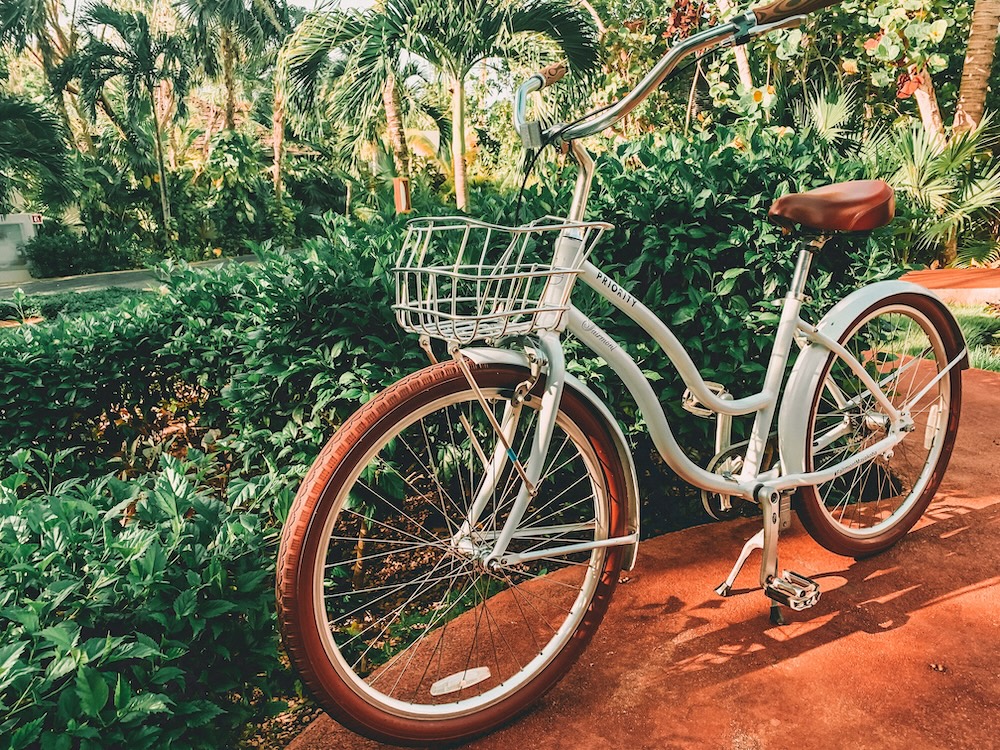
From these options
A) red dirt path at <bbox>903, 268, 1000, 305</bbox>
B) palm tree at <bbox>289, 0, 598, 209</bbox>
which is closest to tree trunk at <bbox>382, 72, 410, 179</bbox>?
palm tree at <bbox>289, 0, 598, 209</bbox>

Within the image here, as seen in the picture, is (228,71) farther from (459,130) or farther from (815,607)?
(815,607)

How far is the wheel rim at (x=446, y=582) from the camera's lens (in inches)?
72.0

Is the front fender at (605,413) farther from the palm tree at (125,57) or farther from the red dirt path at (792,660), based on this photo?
the palm tree at (125,57)

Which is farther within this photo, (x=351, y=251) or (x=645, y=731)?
(x=351, y=251)

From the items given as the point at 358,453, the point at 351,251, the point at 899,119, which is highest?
the point at 899,119

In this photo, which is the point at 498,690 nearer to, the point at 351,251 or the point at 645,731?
the point at 645,731

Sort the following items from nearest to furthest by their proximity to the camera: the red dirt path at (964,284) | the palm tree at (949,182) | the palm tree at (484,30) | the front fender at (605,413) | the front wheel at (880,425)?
the front fender at (605,413) → the front wheel at (880,425) → the red dirt path at (964,284) → the palm tree at (949,182) → the palm tree at (484,30)

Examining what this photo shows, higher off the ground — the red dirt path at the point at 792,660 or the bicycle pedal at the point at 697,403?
the bicycle pedal at the point at 697,403

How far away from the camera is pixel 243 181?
23703mm

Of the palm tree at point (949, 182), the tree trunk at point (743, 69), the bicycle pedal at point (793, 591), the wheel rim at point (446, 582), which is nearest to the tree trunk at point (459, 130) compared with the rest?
the tree trunk at point (743, 69)

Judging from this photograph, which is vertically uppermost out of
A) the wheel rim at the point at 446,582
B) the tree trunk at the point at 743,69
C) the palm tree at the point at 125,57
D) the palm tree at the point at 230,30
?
the palm tree at the point at 230,30

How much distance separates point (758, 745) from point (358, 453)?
4.06ft

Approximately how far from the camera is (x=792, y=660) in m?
2.14

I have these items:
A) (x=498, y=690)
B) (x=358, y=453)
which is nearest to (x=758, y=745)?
(x=498, y=690)
